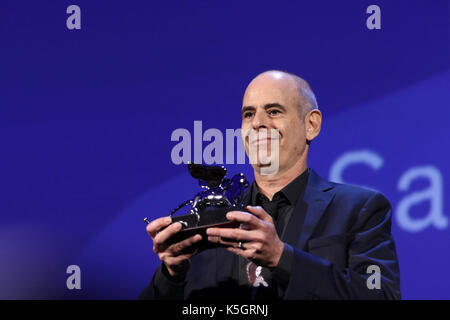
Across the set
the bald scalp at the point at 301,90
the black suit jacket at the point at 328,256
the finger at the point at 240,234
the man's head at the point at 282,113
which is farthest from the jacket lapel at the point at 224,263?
the bald scalp at the point at 301,90

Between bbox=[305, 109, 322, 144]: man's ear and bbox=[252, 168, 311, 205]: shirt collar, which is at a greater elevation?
bbox=[305, 109, 322, 144]: man's ear

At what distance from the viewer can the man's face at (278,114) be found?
1801 mm

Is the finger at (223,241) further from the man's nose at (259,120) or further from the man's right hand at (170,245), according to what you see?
the man's nose at (259,120)

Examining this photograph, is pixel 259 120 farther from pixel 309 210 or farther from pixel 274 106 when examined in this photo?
pixel 309 210

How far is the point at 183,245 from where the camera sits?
1.45 metres

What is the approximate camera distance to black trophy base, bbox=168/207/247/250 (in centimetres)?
140

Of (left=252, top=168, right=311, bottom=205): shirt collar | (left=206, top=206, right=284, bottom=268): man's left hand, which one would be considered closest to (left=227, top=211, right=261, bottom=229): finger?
(left=206, top=206, right=284, bottom=268): man's left hand

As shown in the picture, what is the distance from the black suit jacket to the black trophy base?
20cm

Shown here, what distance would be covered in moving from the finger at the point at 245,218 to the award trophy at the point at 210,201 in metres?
0.10

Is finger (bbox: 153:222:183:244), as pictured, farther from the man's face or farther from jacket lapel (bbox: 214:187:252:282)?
the man's face

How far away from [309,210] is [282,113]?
344 mm
